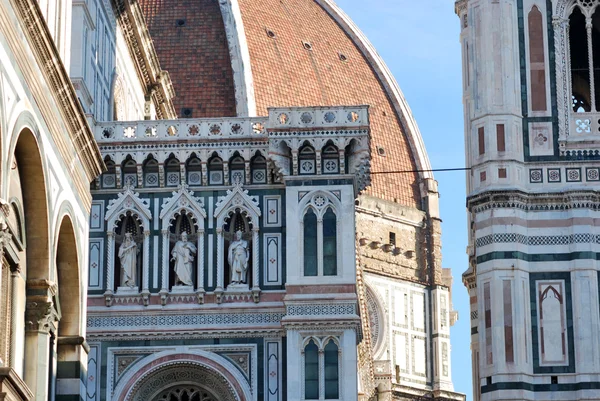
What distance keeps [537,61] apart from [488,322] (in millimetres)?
4508

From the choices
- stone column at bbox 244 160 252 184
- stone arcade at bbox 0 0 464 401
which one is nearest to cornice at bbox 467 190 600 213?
stone arcade at bbox 0 0 464 401

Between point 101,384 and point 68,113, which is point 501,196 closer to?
point 101,384

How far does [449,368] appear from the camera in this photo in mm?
59688

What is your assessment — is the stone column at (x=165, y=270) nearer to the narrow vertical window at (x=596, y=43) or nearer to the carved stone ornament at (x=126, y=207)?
the carved stone ornament at (x=126, y=207)

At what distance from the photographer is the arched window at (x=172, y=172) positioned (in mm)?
29328

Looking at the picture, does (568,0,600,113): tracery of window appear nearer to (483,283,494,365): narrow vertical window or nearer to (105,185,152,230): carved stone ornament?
(483,283,494,365): narrow vertical window

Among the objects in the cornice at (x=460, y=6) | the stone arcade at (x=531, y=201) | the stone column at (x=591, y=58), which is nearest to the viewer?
the stone arcade at (x=531, y=201)

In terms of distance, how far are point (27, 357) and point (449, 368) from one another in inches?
1685

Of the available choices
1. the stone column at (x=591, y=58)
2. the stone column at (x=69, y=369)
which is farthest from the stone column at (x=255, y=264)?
the stone column at (x=69, y=369)

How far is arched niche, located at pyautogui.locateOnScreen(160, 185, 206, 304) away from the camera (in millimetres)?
28828

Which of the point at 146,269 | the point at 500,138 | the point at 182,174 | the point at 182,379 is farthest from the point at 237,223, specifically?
the point at 500,138

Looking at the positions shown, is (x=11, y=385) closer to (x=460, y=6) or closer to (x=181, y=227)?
(x=181, y=227)

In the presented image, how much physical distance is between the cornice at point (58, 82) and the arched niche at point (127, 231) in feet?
28.5

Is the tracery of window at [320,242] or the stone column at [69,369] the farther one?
the tracery of window at [320,242]
